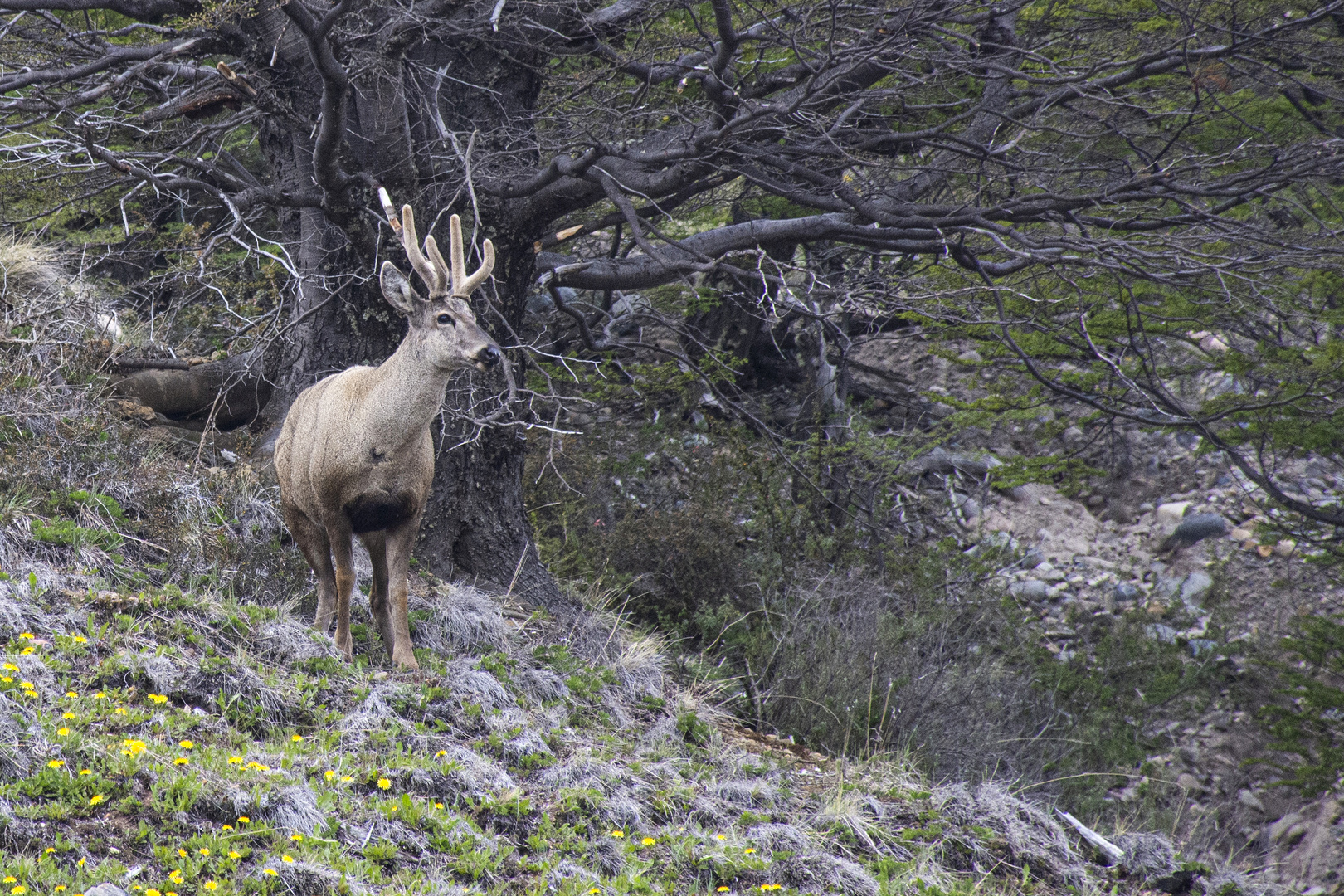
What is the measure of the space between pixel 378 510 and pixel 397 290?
1.09 metres

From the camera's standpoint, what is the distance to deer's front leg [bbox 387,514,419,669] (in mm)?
5664

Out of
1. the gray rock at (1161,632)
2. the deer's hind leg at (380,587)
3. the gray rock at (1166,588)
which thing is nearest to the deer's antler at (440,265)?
the deer's hind leg at (380,587)

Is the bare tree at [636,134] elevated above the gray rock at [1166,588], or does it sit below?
above

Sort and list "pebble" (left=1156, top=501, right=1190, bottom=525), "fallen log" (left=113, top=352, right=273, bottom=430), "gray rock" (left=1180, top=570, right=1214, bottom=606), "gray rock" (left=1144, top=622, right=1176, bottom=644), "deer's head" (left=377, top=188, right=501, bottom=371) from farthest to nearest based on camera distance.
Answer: "pebble" (left=1156, top=501, right=1190, bottom=525) → "gray rock" (left=1180, top=570, right=1214, bottom=606) → "gray rock" (left=1144, top=622, right=1176, bottom=644) → "fallen log" (left=113, top=352, right=273, bottom=430) → "deer's head" (left=377, top=188, right=501, bottom=371)

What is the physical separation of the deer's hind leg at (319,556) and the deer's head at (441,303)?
1.27m

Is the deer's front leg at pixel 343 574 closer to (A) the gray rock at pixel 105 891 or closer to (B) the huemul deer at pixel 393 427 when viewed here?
(B) the huemul deer at pixel 393 427

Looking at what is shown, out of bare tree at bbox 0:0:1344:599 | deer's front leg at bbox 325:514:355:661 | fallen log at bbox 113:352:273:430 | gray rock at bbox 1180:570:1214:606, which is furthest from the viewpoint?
gray rock at bbox 1180:570:1214:606

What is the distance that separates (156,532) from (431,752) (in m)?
2.48

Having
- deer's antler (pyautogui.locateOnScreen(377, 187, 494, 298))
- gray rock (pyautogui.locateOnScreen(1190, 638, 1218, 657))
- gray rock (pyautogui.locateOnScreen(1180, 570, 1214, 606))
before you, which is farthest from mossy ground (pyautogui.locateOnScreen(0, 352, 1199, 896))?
gray rock (pyautogui.locateOnScreen(1180, 570, 1214, 606))

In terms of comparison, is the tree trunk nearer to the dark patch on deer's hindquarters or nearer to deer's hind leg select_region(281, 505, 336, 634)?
deer's hind leg select_region(281, 505, 336, 634)

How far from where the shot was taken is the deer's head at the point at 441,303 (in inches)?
205

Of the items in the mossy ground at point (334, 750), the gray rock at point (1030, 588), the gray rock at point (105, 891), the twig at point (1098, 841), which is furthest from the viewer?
the gray rock at point (1030, 588)

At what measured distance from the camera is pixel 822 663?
25.3ft

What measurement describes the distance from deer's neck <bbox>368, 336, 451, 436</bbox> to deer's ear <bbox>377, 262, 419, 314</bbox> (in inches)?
6.3
